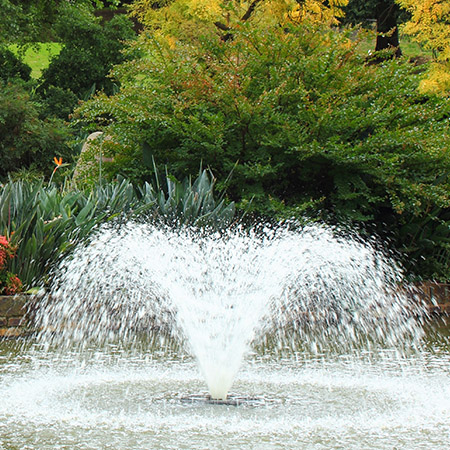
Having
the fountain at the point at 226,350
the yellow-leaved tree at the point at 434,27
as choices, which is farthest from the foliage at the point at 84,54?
the fountain at the point at 226,350

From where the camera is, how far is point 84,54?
77.4 ft

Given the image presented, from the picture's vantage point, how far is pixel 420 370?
7.09 metres

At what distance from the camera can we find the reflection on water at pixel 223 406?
15.7ft

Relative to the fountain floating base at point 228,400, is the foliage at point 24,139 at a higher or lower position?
higher

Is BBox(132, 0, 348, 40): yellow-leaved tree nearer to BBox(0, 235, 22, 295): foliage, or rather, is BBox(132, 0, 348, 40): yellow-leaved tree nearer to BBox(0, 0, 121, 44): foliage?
BBox(0, 0, 121, 44): foliage

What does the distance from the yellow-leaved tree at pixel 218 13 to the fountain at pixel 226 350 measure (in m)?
10.3

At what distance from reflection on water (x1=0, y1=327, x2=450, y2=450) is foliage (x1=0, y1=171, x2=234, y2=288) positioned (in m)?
1.52

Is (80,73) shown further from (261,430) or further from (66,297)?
(261,430)

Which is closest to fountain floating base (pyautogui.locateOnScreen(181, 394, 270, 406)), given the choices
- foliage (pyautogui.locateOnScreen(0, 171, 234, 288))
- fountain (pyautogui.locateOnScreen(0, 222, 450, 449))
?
fountain (pyautogui.locateOnScreen(0, 222, 450, 449))

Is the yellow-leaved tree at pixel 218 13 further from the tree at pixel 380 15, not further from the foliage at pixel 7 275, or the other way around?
the foliage at pixel 7 275

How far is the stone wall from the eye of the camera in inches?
332

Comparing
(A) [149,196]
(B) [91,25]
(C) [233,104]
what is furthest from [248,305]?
(B) [91,25]

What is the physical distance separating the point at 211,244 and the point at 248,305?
2.36 metres

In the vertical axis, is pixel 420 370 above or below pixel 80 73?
below
